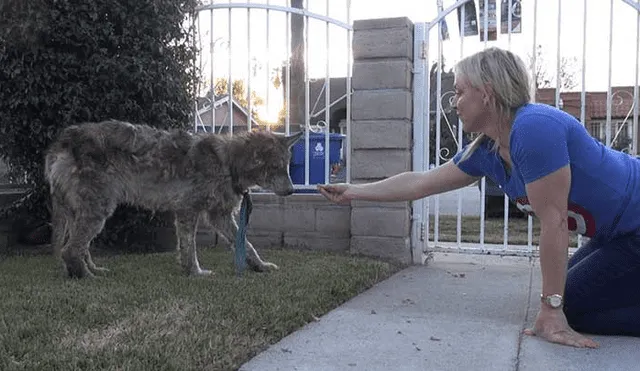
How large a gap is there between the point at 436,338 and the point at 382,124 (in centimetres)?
289

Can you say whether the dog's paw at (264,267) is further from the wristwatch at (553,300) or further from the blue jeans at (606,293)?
the wristwatch at (553,300)

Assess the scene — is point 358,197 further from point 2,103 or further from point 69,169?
point 2,103

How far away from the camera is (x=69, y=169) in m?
4.86

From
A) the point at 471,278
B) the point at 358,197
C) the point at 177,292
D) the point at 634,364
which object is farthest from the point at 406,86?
the point at 634,364

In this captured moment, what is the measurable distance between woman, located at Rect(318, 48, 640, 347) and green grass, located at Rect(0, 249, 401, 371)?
1385 millimetres

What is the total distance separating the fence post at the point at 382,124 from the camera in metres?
5.81

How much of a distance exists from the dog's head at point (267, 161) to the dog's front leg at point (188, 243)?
0.56 metres

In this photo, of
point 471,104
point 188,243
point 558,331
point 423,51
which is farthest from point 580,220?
point 423,51

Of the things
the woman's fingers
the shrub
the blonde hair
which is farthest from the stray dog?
the woman's fingers

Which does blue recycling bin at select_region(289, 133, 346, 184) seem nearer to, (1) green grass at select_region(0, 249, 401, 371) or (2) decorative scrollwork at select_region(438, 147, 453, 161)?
(2) decorative scrollwork at select_region(438, 147, 453, 161)

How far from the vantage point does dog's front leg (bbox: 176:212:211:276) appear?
4.92 meters

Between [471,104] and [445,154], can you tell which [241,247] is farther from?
[445,154]

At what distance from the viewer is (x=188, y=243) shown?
5.01 metres

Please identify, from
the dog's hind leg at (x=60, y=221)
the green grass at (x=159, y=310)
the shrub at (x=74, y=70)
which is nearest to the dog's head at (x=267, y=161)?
the green grass at (x=159, y=310)
